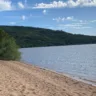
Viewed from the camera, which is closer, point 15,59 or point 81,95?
point 81,95

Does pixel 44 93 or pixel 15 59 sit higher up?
pixel 44 93

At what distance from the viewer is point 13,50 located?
40.0 meters

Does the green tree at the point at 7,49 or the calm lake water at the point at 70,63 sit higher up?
the green tree at the point at 7,49

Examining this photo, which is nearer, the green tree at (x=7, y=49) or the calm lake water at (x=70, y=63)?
the calm lake water at (x=70, y=63)

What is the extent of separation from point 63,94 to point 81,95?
97cm

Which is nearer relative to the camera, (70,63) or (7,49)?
(7,49)

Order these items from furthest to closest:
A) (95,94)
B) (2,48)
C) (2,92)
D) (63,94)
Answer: (2,48), (95,94), (63,94), (2,92)

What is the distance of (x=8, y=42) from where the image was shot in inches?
1594

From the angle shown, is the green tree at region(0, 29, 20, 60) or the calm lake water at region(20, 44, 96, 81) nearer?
the calm lake water at region(20, 44, 96, 81)

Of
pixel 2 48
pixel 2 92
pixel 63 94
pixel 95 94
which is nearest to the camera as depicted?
pixel 2 92

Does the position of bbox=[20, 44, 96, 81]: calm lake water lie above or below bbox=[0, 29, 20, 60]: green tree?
below

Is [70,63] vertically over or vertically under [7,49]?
under

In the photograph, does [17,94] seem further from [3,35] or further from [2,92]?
[3,35]

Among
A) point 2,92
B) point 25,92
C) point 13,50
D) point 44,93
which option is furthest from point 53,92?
point 13,50
